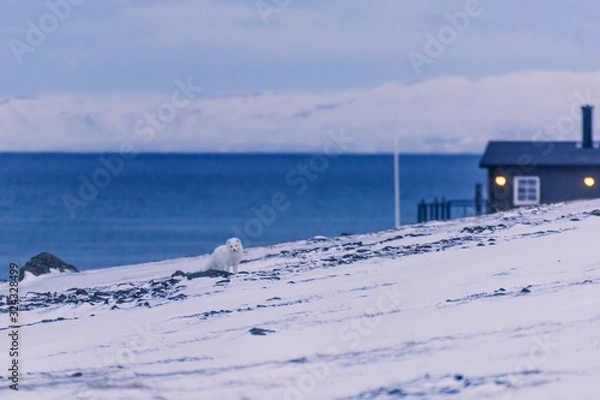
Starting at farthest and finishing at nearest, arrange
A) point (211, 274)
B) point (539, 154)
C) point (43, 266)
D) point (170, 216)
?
1. point (170, 216)
2. point (539, 154)
3. point (43, 266)
4. point (211, 274)

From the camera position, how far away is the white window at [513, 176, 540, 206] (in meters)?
44.3

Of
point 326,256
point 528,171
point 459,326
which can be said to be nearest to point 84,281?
point 326,256

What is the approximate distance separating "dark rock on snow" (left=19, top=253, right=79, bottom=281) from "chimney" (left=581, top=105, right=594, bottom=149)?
93.8ft

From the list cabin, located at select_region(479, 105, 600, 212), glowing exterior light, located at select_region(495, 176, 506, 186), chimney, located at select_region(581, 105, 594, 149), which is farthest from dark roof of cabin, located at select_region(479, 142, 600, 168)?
glowing exterior light, located at select_region(495, 176, 506, 186)

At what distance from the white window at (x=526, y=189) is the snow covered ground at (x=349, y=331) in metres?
27.7

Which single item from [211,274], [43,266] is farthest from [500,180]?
[211,274]

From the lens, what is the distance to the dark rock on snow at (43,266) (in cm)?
2236

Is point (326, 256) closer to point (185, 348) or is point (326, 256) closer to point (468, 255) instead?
point (468, 255)

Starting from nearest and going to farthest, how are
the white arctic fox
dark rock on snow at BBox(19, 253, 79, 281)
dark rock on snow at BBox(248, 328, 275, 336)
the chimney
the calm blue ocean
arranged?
dark rock on snow at BBox(248, 328, 275, 336) < the white arctic fox < dark rock on snow at BBox(19, 253, 79, 281) < the chimney < the calm blue ocean

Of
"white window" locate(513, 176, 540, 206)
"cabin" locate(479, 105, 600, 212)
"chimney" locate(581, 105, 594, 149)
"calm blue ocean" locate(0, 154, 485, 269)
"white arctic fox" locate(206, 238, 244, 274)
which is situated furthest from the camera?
"calm blue ocean" locate(0, 154, 485, 269)

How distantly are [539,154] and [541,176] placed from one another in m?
1.04

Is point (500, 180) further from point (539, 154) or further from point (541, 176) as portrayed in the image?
point (539, 154)

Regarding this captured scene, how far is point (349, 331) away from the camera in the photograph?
11453 millimetres

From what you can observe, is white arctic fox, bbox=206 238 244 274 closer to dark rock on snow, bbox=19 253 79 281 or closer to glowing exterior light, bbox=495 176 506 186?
dark rock on snow, bbox=19 253 79 281
